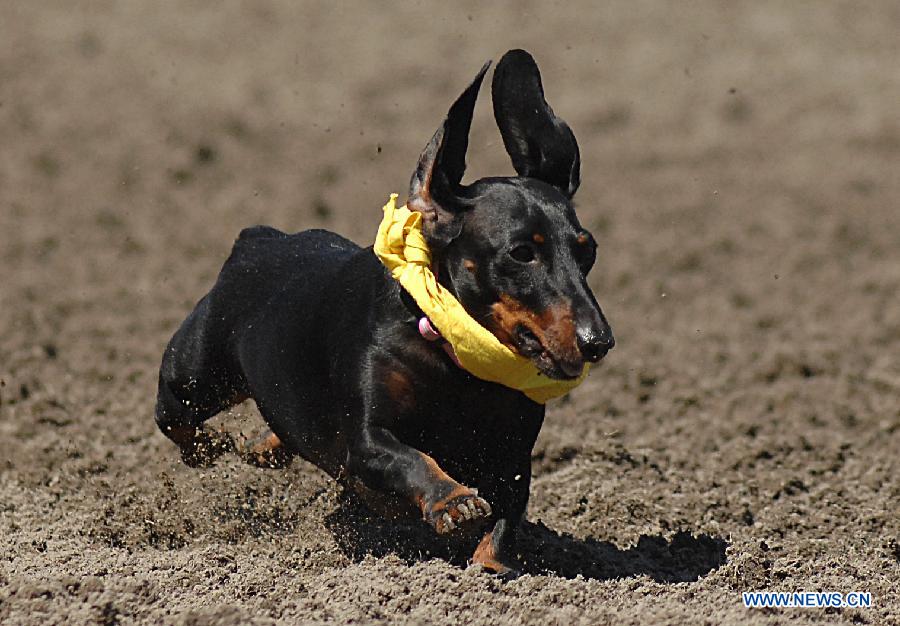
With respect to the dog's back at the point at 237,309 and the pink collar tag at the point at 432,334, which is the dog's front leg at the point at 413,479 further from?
the dog's back at the point at 237,309

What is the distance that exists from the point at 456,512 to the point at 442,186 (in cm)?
106

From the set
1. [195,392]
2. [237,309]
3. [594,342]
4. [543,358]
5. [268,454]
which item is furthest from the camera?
[268,454]

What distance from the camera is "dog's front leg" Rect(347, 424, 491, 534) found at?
4.27 m

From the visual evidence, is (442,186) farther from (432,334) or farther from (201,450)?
(201,450)

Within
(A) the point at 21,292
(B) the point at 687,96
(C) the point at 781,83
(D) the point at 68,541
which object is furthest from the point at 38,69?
(D) the point at 68,541

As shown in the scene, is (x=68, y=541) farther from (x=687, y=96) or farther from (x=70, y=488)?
(x=687, y=96)

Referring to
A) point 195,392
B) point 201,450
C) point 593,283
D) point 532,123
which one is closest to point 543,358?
point 532,123

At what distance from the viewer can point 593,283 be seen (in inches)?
352

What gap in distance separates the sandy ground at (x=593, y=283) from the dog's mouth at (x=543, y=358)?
71cm

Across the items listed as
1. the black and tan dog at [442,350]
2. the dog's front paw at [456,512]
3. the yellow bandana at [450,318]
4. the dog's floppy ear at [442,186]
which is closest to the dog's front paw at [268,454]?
the black and tan dog at [442,350]

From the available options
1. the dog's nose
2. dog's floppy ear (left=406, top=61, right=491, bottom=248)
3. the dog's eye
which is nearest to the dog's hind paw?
dog's floppy ear (left=406, top=61, right=491, bottom=248)

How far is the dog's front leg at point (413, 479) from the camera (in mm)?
4270

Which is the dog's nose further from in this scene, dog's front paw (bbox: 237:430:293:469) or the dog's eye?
dog's front paw (bbox: 237:430:293:469)

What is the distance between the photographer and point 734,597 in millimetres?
4703
